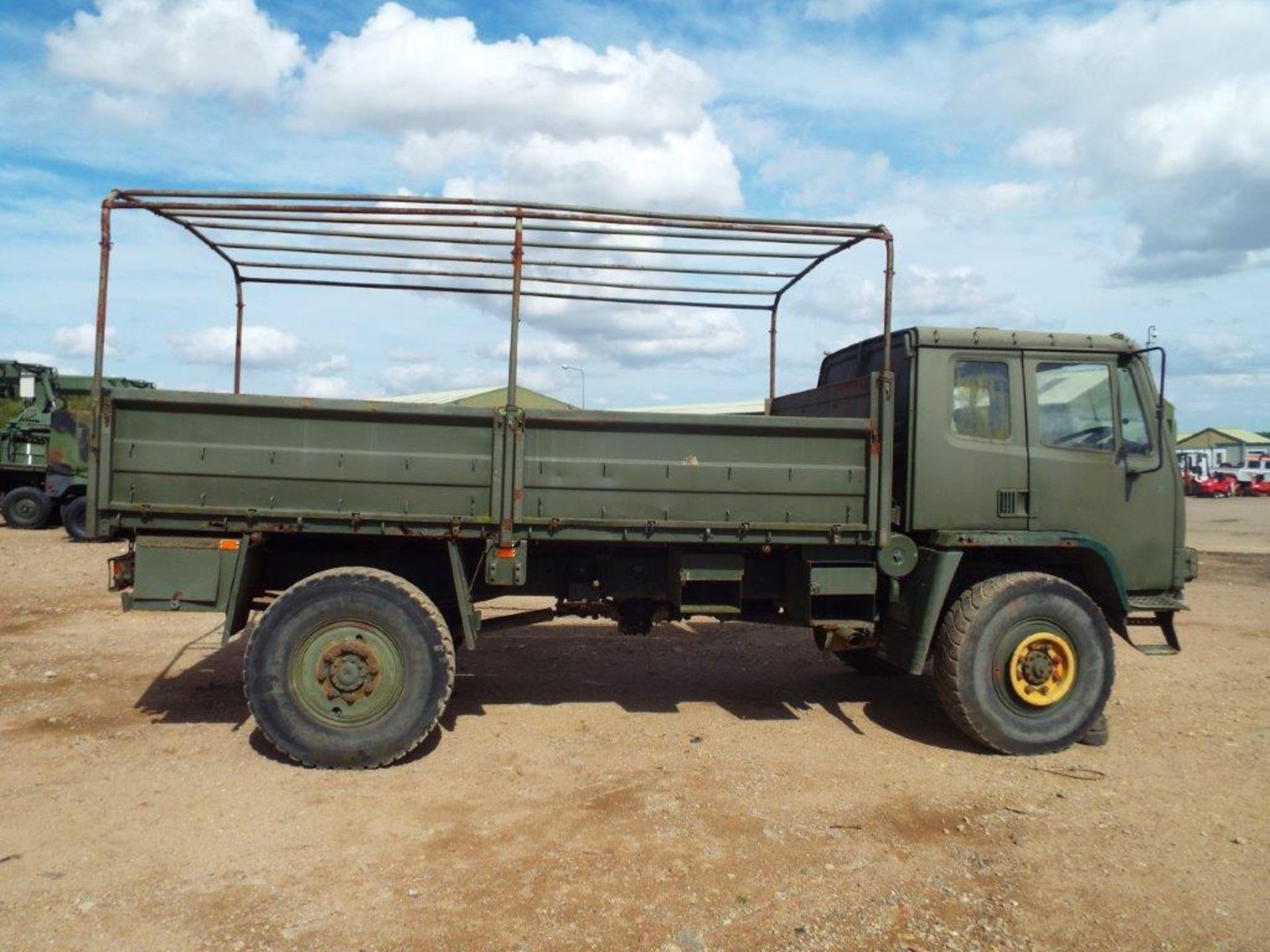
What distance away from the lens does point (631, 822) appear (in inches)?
174

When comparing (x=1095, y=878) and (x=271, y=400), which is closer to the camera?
(x=1095, y=878)

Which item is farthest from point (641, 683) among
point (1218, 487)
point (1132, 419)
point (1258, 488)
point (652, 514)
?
point (1258, 488)

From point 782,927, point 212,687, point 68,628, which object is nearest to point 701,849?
point 782,927

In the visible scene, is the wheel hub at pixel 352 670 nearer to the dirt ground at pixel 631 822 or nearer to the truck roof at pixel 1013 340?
the dirt ground at pixel 631 822

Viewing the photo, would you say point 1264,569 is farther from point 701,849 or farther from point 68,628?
point 68,628

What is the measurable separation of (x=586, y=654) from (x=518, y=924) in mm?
4559

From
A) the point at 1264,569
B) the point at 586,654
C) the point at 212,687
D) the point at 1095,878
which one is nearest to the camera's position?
the point at 1095,878

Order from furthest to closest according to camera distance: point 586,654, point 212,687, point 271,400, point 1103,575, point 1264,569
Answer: point 1264,569 < point 586,654 < point 212,687 < point 1103,575 < point 271,400

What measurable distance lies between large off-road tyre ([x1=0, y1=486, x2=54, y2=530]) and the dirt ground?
43.0 feet

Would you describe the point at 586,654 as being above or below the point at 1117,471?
below

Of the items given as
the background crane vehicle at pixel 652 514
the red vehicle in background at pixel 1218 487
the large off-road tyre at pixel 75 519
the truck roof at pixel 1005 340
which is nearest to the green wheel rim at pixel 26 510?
the large off-road tyre at pixel 75 519

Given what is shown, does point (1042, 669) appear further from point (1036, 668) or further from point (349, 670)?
point (349, 670)

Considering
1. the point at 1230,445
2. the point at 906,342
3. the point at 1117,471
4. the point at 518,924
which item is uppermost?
the point at 1230,445

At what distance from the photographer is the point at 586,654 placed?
802 cm
